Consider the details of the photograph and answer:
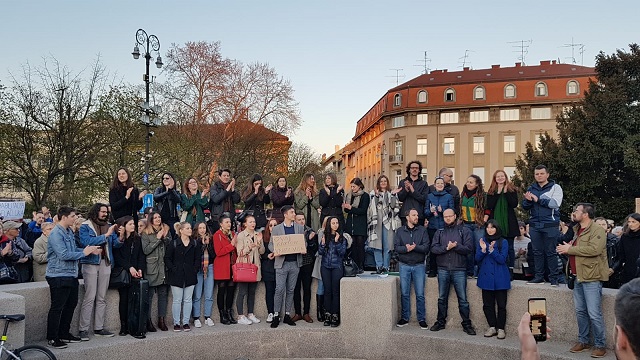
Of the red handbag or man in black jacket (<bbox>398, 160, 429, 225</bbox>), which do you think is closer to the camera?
the red handbag

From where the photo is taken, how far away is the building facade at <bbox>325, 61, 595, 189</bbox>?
6025 centimetres

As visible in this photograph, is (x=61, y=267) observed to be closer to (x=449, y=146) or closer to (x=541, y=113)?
(x=449, y=146)

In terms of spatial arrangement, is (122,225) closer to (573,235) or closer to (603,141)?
(573,235)

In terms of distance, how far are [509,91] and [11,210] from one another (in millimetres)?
57496

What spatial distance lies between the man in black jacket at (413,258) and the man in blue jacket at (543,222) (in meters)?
1.78

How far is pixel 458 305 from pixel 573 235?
87.1 inches

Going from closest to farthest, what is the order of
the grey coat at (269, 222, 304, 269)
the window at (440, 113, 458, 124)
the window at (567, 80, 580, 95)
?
the grey coat at (269, 222, 304, 269), the window at (567, 80, 580, 95), the window at (440, 113, 458, 124)

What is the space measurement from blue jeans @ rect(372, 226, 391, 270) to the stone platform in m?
0.84

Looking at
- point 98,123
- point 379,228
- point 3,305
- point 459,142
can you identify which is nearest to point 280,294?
point 379,228

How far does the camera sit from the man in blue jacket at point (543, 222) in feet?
28.1

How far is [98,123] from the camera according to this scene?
2666 centimetres

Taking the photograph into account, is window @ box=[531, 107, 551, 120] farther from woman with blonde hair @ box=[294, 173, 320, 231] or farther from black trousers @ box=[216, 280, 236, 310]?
black trousers @ box=[216, 280, 236, 310]

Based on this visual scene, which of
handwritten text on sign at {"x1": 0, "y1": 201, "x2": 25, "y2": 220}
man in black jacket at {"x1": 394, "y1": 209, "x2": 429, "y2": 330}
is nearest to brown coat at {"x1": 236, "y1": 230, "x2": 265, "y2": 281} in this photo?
man in black jacket at {"x1": 394, "y1": 209, "x2": 429, "y2": 330}

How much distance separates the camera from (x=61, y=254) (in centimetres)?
751
